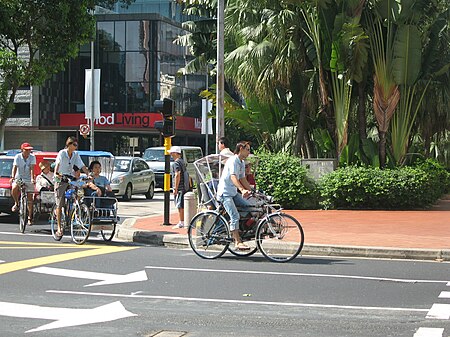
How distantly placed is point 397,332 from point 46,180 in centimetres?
1147

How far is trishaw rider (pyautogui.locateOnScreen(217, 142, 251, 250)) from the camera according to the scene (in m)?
13.5

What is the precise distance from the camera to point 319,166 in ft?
82.1

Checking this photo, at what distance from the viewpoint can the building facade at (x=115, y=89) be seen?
57.4m

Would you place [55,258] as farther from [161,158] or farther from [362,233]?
[161,158]

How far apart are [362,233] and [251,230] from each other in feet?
14.0

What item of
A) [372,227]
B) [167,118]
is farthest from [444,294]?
[167,118]

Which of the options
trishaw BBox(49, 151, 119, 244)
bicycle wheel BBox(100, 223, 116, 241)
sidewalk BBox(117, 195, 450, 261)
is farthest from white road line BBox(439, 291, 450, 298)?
bicycle wheel BBox(100, 223, 116, 241)

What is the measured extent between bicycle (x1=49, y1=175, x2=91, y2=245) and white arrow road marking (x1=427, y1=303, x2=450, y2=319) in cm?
771

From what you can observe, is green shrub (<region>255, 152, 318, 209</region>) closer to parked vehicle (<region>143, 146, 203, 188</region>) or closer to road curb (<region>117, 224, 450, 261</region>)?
road curb (<region>117, 224, 450, 261</region>)

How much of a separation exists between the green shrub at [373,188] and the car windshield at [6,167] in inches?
336

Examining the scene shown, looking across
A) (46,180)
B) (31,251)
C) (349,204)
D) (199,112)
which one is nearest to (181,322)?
(31,251)

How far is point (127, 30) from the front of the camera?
58.0 meters

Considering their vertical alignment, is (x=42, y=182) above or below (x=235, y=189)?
below

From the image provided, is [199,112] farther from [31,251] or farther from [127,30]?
[31,251]
